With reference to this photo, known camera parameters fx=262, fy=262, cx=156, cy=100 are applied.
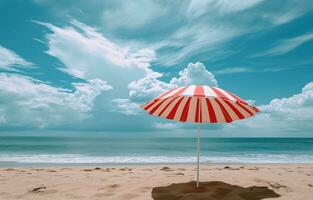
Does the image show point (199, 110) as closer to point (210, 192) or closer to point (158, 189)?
point (210, 192)

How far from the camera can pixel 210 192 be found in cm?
483

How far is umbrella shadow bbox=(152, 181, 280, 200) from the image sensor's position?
15.0ft

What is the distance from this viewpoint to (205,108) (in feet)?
17.9

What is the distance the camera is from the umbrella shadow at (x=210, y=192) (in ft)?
15.0

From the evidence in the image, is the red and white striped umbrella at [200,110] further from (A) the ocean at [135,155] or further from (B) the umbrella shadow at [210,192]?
(A) the ocean at [135,155]

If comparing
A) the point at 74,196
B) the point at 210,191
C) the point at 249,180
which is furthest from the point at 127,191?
the point at 249,180

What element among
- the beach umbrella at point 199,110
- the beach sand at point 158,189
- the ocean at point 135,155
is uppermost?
the beach umbrella at point 199,110

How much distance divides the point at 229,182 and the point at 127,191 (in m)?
2.21

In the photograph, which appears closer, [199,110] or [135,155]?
[199,110]

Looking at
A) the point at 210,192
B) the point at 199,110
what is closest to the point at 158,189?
the point at 210,192

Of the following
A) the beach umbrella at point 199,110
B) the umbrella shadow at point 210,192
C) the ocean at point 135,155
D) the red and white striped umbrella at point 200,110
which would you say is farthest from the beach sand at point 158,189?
the ocean at point 135,155

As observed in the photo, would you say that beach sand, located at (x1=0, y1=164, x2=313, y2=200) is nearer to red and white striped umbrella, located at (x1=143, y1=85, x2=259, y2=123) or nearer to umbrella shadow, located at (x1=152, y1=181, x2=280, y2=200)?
umbrella shadow, located at (x1=152, y1=181, x2=280, y2=200)

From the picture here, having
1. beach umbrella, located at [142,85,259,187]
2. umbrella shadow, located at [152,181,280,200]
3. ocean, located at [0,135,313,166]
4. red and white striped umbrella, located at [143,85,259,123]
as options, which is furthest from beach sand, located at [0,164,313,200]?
ocean, located at [0,135,313,166]

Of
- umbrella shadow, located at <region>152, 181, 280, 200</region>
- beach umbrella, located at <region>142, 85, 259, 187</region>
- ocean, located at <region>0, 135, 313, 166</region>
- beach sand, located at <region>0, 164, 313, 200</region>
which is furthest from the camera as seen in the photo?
ocean, located at <region>0, 135, 313, 166</region>
